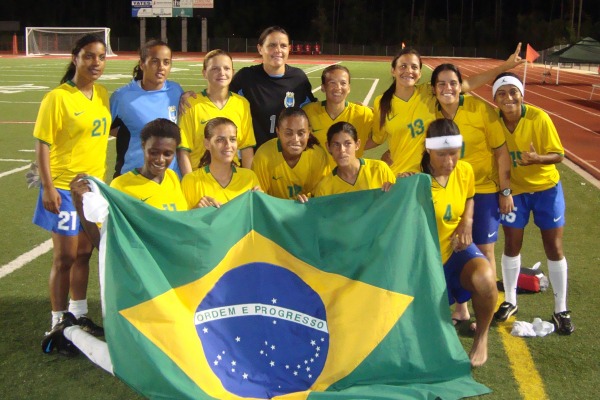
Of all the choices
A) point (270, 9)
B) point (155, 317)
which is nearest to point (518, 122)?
point (155, 317)

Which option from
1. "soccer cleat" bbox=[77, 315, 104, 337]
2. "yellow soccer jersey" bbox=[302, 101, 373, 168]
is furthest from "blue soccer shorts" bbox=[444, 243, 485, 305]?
"soccer cleat" bbox=[77, 315, 104, 337]

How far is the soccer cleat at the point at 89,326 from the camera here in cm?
473

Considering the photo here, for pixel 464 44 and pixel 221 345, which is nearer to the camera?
pixel 221 345

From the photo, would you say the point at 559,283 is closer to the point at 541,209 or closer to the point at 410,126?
the point at 541,209

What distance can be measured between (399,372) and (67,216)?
222 cm

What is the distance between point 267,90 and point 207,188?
1.24 metres

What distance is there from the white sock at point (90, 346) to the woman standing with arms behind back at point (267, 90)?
1.92m

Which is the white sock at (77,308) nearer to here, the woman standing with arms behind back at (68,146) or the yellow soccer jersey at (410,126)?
the woman standing with arms behind back at (68,146)

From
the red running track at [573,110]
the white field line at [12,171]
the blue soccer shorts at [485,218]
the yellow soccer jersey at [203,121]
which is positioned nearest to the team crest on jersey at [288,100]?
the yellow soccer jersey at [203,121]

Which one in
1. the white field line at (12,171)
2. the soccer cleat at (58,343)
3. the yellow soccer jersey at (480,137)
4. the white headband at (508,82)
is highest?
the white headband at (508,82)

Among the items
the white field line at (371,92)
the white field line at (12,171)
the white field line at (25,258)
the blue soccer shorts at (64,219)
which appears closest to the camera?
the blue soccer shorts at (64,219)

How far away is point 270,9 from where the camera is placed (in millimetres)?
69938

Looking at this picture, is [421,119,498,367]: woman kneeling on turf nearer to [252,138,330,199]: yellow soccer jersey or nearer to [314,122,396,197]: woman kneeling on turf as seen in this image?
[314,122,396,197]: woman kneeling on turf

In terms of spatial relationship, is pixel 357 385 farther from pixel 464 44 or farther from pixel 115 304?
pixel 464 44
